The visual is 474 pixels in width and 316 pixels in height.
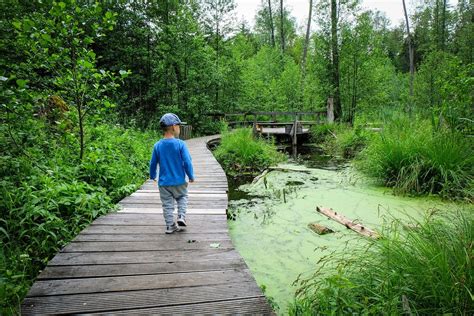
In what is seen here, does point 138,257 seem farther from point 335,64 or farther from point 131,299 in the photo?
point 335,64

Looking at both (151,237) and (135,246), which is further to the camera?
(151,237)

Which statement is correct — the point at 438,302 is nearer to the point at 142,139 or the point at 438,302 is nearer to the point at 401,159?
the point at 401,159

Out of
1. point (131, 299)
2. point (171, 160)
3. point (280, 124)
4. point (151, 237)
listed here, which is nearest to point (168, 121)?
point (171, 160)

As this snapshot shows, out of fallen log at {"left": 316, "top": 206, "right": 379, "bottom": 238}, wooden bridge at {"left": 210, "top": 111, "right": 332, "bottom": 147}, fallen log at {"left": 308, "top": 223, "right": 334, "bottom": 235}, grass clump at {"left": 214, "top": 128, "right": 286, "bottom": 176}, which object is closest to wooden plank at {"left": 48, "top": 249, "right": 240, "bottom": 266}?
fallen log at {"left": 308, "top": 223, "right": 334, "bottom": 235}

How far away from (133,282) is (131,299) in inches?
8.1

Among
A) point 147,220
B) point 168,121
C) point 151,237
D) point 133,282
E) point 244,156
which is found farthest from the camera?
point 244,156

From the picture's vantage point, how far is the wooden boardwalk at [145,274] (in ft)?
5.72

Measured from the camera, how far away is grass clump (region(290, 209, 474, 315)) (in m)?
1.64

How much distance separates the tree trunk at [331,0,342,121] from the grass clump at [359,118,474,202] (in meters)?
10.8

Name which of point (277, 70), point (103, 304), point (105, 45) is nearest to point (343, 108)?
point (277, 70)

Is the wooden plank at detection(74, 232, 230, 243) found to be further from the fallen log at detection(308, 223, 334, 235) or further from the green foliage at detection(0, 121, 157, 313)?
the fallen log at detection(308, 223, 334, 235)

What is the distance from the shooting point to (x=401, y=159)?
521cm

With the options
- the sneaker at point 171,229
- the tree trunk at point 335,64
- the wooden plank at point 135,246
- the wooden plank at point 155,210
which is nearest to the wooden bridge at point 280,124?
the tree trunk at point 335,64

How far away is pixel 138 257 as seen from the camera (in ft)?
7.89
